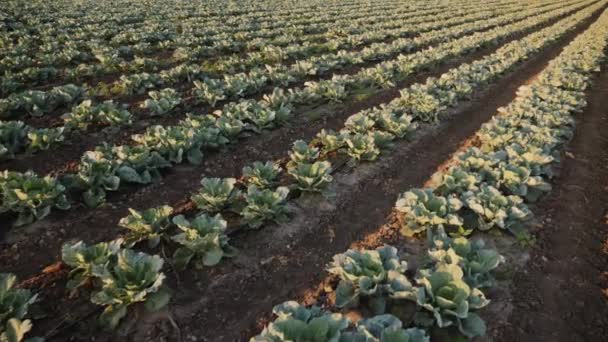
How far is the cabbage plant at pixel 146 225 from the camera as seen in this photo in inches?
215

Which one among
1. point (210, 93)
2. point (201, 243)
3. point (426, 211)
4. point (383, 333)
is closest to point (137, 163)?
point (201, 243)

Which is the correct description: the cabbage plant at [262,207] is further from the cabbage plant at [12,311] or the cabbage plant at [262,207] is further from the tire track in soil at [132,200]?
the cabbage plant at [12,311]

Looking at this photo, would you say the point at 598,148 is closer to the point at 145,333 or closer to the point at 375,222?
the point at 375,222

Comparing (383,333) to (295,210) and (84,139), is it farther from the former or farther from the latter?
(84,139)

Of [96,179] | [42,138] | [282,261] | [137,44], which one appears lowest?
[282,261]

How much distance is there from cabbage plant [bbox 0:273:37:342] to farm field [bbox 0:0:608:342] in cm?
2

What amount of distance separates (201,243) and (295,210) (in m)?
1.91

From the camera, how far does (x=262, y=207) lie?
5992 mm

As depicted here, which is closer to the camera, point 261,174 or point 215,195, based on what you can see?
point 215,195

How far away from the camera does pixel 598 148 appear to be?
32.6 ft

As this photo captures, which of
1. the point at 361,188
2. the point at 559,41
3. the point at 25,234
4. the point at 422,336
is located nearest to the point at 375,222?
the point at 361,188

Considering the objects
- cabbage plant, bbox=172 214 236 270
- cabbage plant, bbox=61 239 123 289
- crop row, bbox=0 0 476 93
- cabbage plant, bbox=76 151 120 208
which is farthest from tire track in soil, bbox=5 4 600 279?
crop row, bbox=0 0 476 93

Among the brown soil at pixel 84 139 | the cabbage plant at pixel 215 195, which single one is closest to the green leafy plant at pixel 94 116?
the brown soil at pixel 84 139

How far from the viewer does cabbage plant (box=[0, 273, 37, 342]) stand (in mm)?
3891
